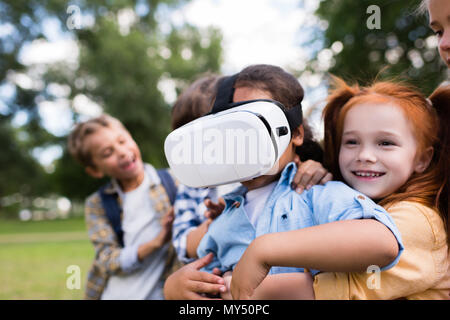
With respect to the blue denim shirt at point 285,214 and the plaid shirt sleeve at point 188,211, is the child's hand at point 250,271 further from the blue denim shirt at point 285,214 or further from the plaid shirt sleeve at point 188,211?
the plaid shirt sleeve at point 188,211

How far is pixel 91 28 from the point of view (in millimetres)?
21531

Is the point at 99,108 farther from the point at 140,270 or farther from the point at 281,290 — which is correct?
the point at 281,290

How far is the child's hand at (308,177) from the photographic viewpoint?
1.52 metres

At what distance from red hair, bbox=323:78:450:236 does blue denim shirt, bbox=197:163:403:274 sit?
26 cm

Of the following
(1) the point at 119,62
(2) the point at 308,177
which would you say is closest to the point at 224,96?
(2) the point at 308,177

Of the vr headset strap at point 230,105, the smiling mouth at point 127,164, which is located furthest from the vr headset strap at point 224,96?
the smiling mouth at point 127,164

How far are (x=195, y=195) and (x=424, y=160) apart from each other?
4.39 ft

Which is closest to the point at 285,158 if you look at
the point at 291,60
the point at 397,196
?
the point at 397,196

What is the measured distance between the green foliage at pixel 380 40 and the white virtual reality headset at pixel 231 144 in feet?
22.8

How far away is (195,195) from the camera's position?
8.38 feet

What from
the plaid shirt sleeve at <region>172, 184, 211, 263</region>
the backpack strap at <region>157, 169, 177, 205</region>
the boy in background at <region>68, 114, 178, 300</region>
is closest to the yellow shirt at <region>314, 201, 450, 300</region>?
the plaid shirt sleeve at <region>172, 184, 211, 263</region>

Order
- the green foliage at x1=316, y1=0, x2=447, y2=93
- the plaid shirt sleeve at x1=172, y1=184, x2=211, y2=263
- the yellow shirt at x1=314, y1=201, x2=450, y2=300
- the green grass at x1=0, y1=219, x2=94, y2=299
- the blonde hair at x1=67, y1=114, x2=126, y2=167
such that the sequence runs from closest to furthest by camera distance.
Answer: the yellow shirt at x1=314, y1=201, x2=450, y2=300
the plaid shirt sleeve at x1=172, y1=184, x2=211, y2=263
the blonde hair at x1=67, y1=114, x2=126, y2=167
the green grass at x1=0, y1=219, x2=94, y2=299
the green foliage at x1=316, y1=0, x2=447, y2=93

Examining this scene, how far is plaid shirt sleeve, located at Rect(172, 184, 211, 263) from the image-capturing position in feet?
7.74

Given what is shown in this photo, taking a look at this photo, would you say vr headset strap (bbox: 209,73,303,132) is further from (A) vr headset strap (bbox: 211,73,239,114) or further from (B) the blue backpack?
(B) the blue backpack
